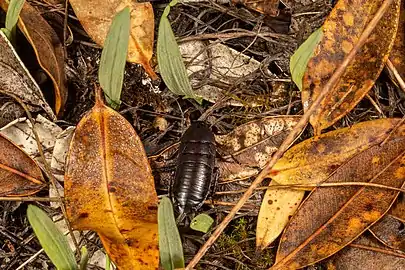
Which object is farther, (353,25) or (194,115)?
(194,115)

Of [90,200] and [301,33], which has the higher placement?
[301,33]

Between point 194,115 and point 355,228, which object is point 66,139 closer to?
point 194,115

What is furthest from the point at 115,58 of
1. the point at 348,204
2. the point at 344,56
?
the point at 348,204

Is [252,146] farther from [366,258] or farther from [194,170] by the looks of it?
[366,258]

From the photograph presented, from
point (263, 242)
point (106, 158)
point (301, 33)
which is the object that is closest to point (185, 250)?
point (263, 242)

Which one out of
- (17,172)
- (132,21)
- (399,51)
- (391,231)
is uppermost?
(132,21)

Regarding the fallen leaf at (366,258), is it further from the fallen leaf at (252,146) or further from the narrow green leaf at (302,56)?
the narrow green leaf at (302,56)
